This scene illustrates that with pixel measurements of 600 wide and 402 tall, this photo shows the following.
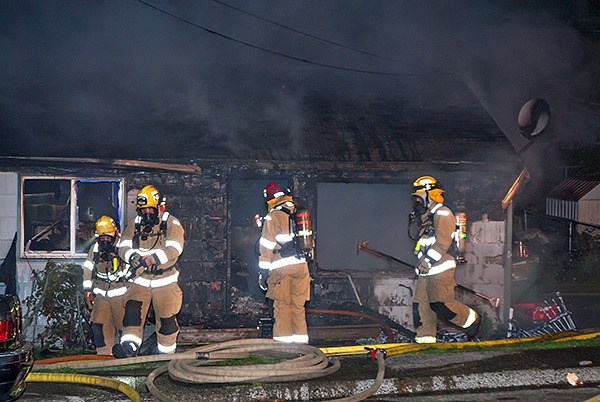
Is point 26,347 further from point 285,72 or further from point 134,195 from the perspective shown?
point 285,72

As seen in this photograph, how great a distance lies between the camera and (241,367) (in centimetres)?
549

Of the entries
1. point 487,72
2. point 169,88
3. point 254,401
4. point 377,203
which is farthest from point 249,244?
point 487,72

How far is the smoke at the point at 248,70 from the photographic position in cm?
1081

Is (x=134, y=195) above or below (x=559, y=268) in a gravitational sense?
above

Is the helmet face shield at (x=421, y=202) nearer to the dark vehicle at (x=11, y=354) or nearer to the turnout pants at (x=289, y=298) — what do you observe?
the turnout pants at (x=289, y=298)

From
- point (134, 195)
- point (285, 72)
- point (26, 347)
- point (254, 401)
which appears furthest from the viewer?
point (285, 72)

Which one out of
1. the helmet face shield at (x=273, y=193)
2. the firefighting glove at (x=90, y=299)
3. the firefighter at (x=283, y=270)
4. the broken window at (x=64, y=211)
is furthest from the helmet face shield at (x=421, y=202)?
the broken window at (x=64, y=211)

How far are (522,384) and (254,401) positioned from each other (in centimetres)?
209

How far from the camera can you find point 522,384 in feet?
18.3

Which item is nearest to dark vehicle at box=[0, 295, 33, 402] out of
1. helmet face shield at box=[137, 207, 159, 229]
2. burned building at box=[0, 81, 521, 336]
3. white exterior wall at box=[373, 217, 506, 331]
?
helmet face shield at box=[137, 207, 159, 229]

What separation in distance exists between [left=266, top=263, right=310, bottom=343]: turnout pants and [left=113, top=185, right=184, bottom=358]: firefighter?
1115 millimetres

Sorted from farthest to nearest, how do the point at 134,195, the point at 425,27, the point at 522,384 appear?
the point at 425,27, the point at 134,195, the point at 522,384

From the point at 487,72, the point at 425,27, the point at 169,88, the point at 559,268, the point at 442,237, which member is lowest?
the point at 559,268

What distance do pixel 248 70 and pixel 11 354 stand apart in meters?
11.1
